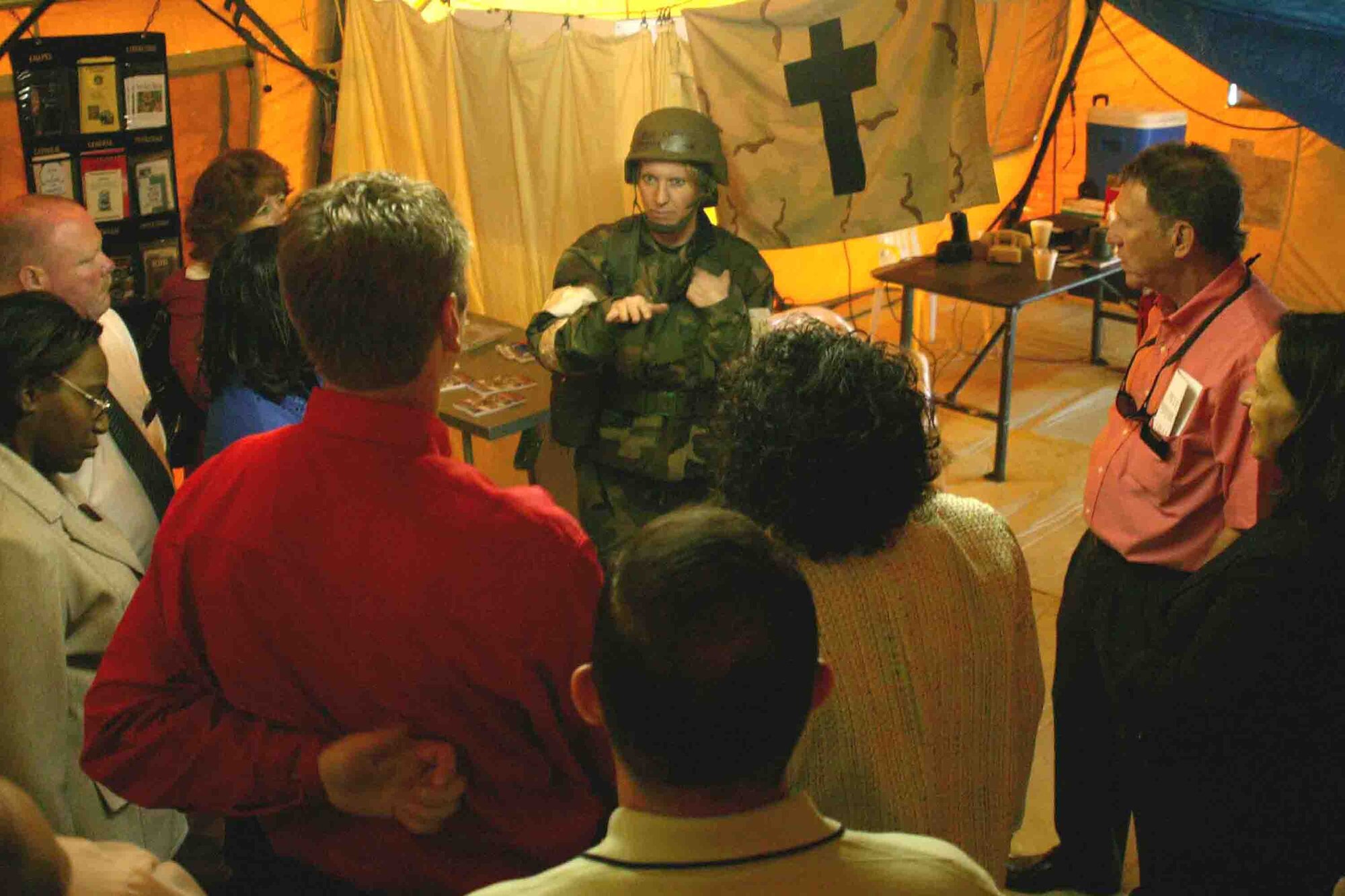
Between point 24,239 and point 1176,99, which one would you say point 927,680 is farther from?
point 1176,99

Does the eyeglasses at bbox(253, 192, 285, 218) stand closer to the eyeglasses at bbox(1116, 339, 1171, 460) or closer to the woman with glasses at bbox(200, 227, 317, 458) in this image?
the woman with glasses at bbox(200, 227, 317, 458)

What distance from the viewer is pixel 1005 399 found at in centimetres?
513

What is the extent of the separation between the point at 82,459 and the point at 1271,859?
223 centimetres

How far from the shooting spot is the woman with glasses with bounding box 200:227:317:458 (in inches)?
82.0

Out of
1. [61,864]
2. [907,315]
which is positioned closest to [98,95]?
[907,315]

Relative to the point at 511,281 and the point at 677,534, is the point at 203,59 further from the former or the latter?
the point at 677,534

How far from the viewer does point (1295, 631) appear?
69.5 inches

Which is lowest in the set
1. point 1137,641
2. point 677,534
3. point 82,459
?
point 1137,641

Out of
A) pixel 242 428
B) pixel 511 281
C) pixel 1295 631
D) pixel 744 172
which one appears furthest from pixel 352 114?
pixel 1295 631

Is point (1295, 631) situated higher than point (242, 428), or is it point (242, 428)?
point (242, 428)

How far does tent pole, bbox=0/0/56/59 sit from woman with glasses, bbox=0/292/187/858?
7.40 feet

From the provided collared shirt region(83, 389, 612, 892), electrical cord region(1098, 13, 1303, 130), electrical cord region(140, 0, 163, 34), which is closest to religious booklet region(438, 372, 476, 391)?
electrical cord region(140, 0, 163, 34)

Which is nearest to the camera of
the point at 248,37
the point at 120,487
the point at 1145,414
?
the point at 120,487

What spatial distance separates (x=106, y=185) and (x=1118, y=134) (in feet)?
17.0
